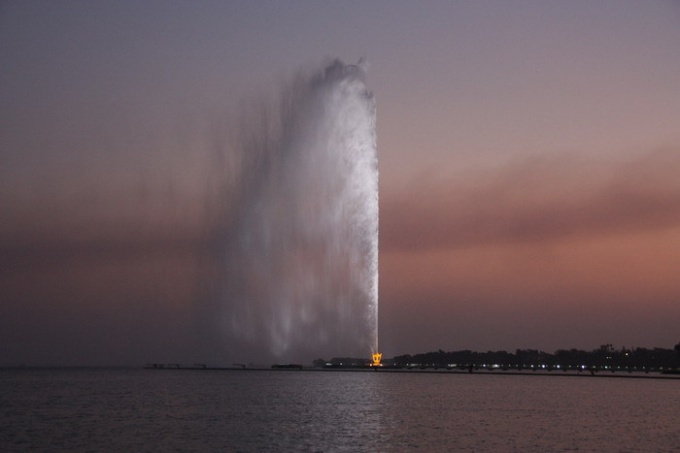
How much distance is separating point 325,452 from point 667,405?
4301cm

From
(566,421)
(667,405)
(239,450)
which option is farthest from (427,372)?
(239,450)

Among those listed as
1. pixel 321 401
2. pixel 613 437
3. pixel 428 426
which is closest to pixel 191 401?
pixel 321 401

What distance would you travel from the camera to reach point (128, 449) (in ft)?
121

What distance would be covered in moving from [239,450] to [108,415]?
2101 cm

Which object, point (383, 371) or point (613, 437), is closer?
point (613, 437)

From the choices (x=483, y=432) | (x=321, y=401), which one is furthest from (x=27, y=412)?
(x=483, y=432)

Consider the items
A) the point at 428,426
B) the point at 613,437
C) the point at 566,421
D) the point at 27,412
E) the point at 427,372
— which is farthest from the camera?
the point at 427,372

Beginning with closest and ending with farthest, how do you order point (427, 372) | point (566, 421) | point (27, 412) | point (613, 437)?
point (613, 437)
point (566, 421)
point (27, 412)
point (427, 372)

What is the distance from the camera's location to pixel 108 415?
180ft

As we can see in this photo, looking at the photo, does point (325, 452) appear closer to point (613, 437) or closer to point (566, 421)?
point (613, 437)

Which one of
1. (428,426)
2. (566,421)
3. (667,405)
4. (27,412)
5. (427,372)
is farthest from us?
(427,372)

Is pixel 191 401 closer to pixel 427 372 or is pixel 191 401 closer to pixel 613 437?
pixel 613 437

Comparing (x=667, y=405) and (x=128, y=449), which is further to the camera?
(x=667, y=405)

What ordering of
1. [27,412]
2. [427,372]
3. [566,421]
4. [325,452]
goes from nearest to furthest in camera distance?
[325,452] → [566,421] → [27,412] → [427,372]
